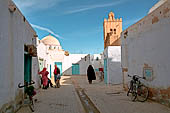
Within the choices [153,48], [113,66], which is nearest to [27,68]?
[153,48]

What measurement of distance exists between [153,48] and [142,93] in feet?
6.37

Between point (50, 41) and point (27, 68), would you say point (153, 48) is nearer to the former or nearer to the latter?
point (27, 68)

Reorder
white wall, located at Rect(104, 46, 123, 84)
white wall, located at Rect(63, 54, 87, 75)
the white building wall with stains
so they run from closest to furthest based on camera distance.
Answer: the white building wall with stains, white wall, located at Rect(104, 46, 123, 84), white wall, located at Rect(63, 54, 87, 75)

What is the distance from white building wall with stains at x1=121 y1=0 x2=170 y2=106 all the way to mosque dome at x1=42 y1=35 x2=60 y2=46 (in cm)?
2690

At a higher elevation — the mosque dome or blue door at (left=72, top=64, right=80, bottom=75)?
the mosque dome

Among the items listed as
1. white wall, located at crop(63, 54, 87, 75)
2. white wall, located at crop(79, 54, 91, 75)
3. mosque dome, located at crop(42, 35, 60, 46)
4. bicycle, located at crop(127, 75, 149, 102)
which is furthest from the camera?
mosque dome, located at crop(42, 35, 60, 46)

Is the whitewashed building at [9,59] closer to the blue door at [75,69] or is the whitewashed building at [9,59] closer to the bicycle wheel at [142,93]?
the bicycle wheel at [142,93]

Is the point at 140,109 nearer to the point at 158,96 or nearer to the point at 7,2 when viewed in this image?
the point at 158,96

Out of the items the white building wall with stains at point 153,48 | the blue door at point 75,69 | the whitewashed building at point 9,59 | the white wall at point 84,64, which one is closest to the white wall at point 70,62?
the white wall at point 84,64

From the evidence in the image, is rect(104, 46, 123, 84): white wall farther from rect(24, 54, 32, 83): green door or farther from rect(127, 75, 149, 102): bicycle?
rect(24, 54, 32, 83): green door

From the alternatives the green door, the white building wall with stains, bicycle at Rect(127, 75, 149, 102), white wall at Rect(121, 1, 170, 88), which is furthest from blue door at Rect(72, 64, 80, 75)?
bicycle at Rect(127, 75, 149, 102)

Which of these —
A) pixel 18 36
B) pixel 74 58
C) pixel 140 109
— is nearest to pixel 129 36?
pixel 140 109

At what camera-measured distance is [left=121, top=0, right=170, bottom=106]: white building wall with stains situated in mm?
5422

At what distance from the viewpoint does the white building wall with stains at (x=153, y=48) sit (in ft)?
17.8
